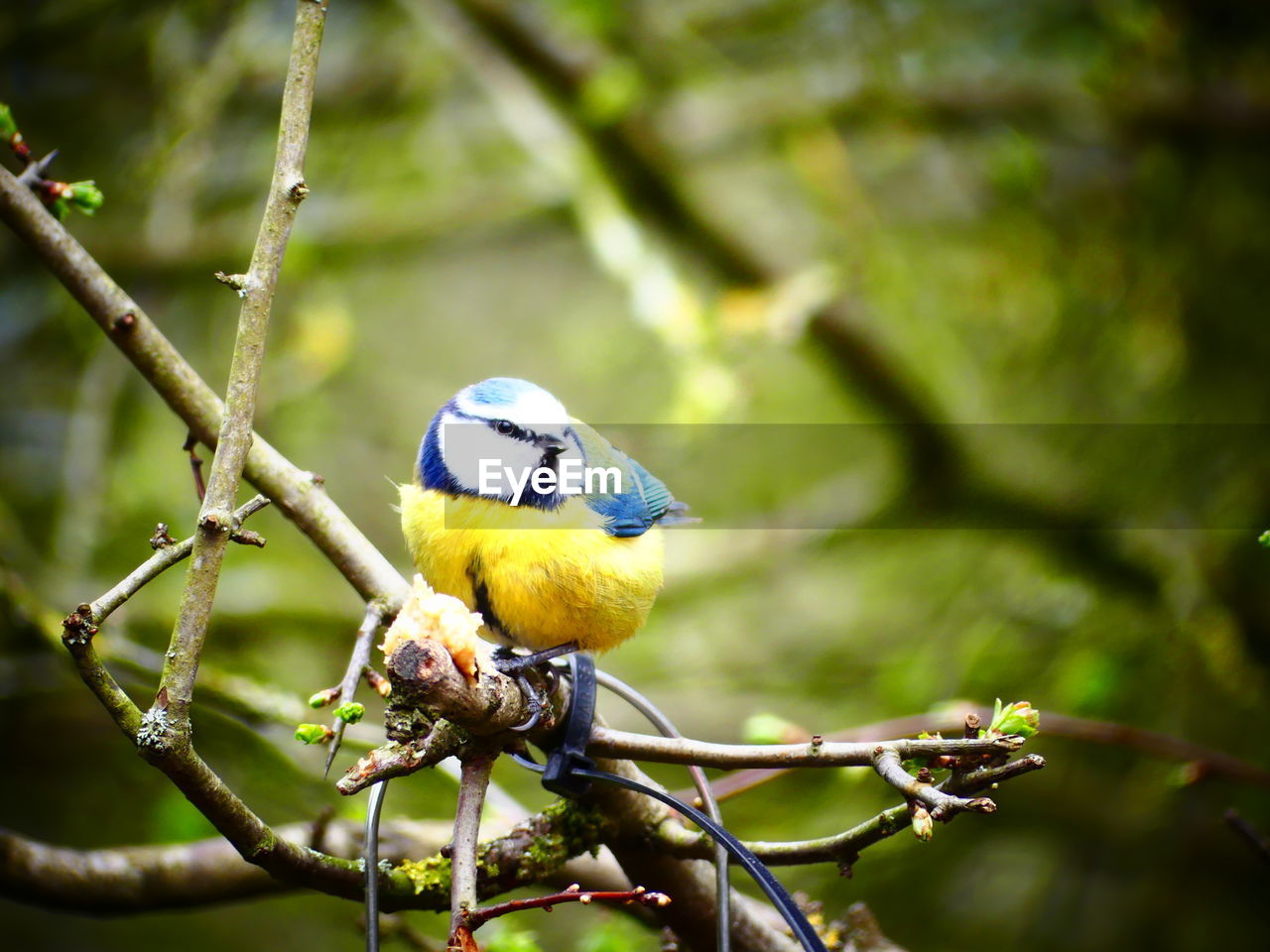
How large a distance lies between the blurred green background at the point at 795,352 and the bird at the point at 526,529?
1235 mm

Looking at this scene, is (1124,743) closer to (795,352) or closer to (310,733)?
(310,733)

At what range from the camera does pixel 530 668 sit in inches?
45.8

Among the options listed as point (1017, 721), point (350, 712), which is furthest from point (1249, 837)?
point (350, 712)

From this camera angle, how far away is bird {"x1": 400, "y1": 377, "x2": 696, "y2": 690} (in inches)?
50.7

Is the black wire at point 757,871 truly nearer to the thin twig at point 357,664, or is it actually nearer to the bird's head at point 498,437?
the thin twig at point 357,664

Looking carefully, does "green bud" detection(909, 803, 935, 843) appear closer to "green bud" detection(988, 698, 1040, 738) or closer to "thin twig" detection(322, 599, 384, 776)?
"green bud" detection(988, 698, 1040, 738)

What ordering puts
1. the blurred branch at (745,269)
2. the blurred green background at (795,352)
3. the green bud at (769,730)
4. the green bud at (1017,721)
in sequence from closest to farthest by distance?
the green bud at (1017,721), the green bud at (769,730), the blurred green background at (795,352), the blurred branch at (745,269)

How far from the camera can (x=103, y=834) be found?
3160 mm

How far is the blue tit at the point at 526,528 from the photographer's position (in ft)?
4.23

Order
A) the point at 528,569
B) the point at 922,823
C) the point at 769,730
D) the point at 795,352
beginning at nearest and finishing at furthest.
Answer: the point at 922,823 < the point at 528,569 < the point at 769,730 < the point at 795,352

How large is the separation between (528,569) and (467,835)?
1.32ft

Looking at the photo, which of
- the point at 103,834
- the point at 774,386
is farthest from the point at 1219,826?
the point at 103,834

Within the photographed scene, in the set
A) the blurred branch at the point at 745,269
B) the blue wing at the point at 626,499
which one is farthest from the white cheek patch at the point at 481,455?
the blurred branch at the point at 745,269

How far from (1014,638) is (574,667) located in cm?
221
